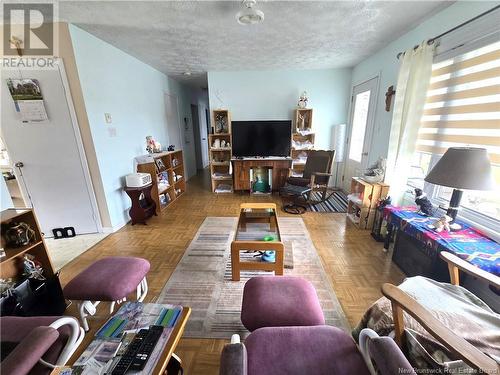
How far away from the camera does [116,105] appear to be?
290 cm

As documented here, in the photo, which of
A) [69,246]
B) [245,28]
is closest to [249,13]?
[245,28]

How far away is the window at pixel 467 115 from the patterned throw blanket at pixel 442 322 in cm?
94

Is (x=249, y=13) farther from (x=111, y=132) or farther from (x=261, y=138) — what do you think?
(x=261, y=138)

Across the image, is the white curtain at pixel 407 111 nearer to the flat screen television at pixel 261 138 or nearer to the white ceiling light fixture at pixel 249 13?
the white ceiling light fixture at pixel 249 13

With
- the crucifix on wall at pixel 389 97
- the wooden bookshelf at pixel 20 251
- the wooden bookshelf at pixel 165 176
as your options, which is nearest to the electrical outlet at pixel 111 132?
the wooden bookshelf at pixel 165 176

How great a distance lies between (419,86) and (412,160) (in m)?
0.76

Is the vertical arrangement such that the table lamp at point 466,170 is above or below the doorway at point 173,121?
below

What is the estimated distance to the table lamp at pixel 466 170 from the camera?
1.39 metres

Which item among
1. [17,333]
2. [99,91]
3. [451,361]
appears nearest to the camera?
[451,361]

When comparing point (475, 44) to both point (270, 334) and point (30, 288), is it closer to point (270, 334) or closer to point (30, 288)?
point (270, 334)

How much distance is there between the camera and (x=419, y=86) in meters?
2.15

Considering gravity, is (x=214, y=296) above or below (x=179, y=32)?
below

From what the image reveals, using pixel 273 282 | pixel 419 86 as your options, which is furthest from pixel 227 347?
pixel 419 86

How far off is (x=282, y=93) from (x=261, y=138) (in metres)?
1.07
